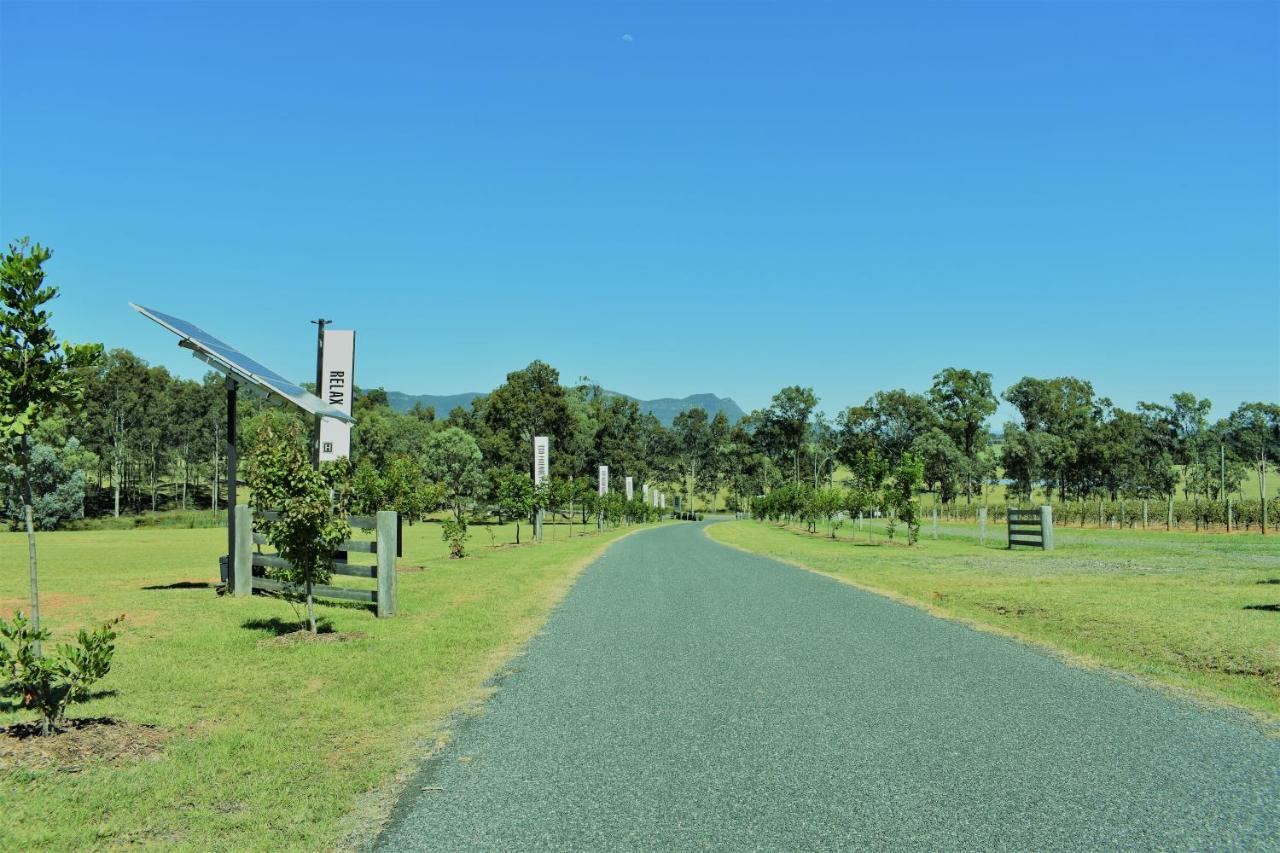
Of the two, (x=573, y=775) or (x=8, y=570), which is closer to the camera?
(x=573, y=775)

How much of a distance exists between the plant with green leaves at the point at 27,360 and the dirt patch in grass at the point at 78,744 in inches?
33.3

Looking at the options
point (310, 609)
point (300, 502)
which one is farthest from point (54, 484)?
point (300, 502)

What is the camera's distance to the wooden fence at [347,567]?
1313cm

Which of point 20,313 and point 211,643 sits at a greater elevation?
point 20,313

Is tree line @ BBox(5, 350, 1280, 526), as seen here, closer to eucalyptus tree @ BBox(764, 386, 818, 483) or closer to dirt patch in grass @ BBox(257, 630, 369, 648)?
eucalyptus tree @ BBox(764, 386, 818, 483)

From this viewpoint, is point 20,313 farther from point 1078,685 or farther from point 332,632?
point 1078,685

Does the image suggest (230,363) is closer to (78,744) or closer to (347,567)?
(347,567)

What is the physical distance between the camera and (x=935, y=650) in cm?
1070

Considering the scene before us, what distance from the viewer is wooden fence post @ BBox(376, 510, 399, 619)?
13.2m

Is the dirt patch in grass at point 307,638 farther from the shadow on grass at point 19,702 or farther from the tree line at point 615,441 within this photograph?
the tree line at point 615,441

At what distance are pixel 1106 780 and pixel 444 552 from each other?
98.7 feet

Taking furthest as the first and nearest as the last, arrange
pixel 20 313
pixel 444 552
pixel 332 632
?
pixel 444 552 < pixel 332 632 < pixel 20 313

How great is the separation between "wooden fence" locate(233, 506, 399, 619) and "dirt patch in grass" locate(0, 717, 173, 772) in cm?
525

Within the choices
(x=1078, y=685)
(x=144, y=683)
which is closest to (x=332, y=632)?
(x=144, y=683)
